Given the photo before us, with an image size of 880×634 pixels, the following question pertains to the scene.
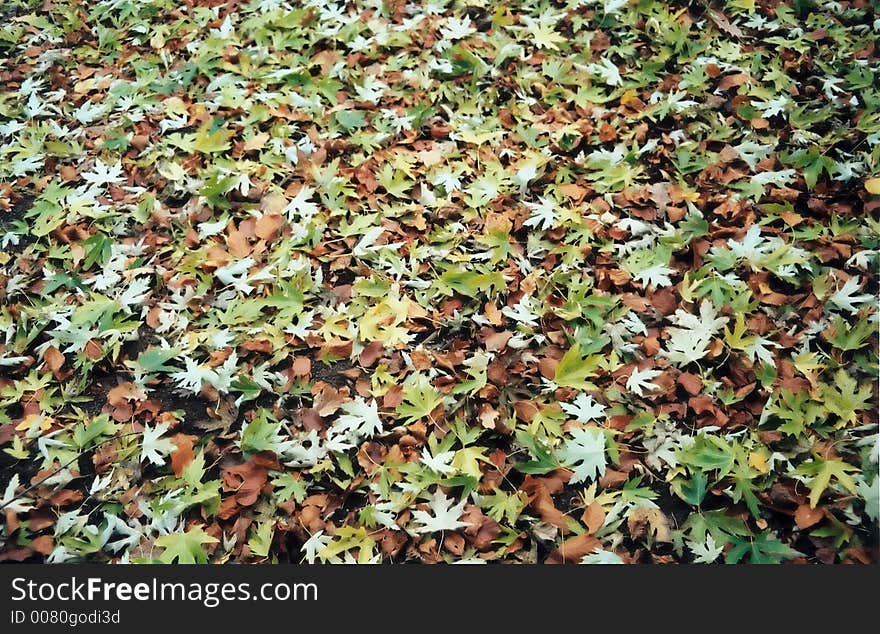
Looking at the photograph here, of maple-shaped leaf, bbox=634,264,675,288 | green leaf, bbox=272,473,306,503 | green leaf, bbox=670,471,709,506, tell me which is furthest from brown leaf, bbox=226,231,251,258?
green leaf, bbox=670,471,709,506

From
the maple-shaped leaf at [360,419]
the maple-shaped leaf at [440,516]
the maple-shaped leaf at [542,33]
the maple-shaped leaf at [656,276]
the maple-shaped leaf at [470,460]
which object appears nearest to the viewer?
the maple-shaped leaf at [440,516]

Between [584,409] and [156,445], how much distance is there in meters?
1.34

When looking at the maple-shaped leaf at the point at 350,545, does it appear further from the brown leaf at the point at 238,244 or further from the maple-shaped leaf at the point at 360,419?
the brown leaf at the point at 238,244

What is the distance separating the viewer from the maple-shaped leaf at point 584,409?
1.97 metres

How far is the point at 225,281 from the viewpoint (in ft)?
7.94

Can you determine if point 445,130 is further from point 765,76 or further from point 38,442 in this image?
point 38,442

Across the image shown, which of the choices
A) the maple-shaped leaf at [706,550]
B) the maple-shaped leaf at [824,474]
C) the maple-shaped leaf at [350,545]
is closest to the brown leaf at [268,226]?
the maple-shaped leaf at [350,545]

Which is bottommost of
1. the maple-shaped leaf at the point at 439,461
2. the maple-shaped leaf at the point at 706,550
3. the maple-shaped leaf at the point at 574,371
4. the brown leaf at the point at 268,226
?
the maple-shaped leaf at the point at 706,550

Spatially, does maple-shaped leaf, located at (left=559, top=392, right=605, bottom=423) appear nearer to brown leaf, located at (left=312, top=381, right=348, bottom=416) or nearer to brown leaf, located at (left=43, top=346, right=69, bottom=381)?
brown leaf, located at (left=312, top=381, right=348, bottom=416)

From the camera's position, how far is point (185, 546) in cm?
177

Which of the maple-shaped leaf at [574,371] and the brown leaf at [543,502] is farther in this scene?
the maple-shaped leaf at [574,371]

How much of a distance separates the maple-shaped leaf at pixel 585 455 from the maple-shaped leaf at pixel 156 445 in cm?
121

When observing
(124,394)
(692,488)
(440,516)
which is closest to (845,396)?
(692,488)

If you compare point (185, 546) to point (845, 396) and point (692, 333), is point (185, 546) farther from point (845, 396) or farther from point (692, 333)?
point (845, 396)
